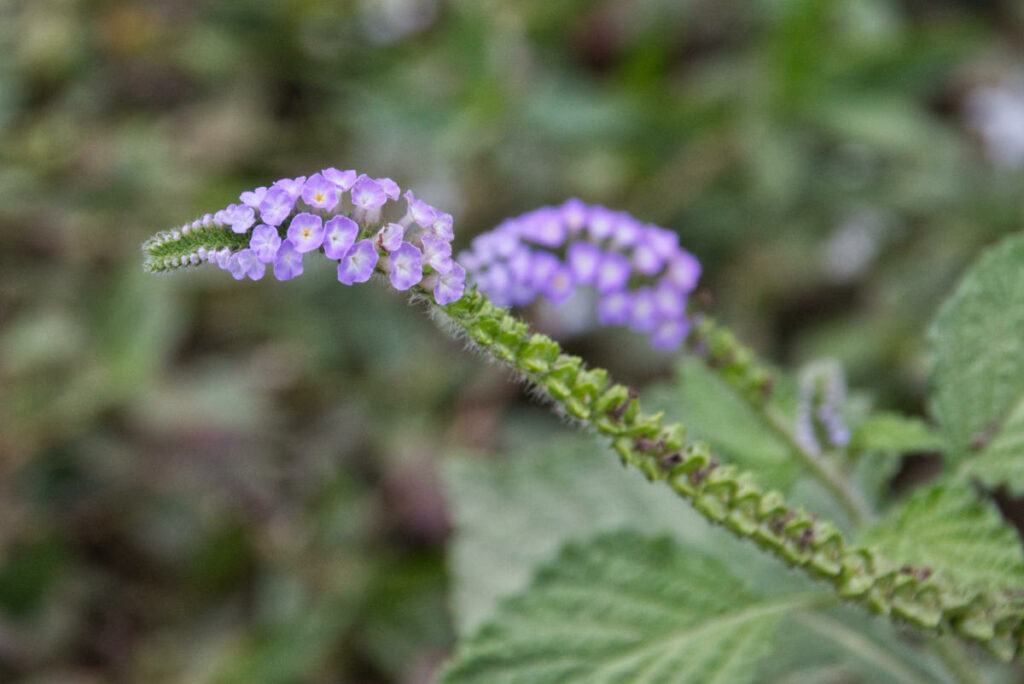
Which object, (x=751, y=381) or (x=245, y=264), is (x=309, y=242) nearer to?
(x=245, y=264)

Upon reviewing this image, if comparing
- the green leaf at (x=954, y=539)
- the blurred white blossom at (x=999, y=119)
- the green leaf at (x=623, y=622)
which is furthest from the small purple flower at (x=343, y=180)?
the blurred white blossom at (x=999, y=119)

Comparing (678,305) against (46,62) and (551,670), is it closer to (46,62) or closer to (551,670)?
(551,670)

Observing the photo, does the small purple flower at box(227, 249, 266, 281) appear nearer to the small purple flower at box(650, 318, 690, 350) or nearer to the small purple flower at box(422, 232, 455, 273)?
the small purple flower at box(422, 232, 455, 273)

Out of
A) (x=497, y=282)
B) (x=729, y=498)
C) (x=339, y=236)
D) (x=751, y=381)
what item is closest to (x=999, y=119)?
(x=751, y=381)

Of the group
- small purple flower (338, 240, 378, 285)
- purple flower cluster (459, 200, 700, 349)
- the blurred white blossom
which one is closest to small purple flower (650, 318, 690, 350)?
purple flower cluster (459, 200, 700, 349)

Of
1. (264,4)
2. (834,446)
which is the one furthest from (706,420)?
(264,4)

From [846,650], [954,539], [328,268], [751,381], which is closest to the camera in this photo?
[954,539]

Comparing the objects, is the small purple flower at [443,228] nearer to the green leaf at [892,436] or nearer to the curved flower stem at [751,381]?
the curved flower stem at [751,381]
